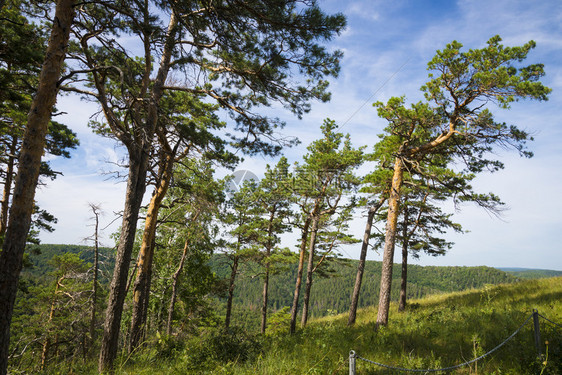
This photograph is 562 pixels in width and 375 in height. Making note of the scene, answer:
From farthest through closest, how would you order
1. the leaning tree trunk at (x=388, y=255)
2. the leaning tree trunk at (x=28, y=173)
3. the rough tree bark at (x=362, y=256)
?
the rough tree bark at (x=362, y=256) → the leaning tree trunk at (x=388, y=255) → the leaning tree trunk at (x=28, y=173)

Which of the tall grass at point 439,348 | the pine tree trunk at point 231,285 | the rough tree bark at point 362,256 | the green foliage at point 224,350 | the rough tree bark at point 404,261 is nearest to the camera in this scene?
the tall grass at point 439,348

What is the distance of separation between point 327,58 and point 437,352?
776 centimetres

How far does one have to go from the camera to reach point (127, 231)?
644 centimetres

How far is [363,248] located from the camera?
51.1 ft

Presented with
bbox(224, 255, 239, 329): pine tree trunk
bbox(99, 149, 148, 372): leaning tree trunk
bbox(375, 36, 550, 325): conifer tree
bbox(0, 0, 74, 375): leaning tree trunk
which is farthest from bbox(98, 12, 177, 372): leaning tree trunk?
bbox(224, 255, 239, 329): pine tree trunk

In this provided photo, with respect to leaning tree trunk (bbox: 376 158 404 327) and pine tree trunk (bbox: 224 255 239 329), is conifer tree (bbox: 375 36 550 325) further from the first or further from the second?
pine tree trunk (bbox: 224 255 239 329)

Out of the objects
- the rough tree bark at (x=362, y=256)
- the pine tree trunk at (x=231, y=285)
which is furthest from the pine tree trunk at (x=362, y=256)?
the pine tree trunk at (x=231, y=285)

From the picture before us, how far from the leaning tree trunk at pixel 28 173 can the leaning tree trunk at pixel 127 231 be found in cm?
170

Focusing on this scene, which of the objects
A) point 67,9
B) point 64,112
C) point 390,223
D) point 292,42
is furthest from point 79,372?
point 390,223

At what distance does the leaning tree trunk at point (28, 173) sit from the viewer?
4.06 m

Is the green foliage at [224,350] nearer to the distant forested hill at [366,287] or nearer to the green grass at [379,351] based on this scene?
the green grass at [379,351]

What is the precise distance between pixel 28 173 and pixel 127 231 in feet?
7.84

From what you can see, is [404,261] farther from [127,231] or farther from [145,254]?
[127,231]

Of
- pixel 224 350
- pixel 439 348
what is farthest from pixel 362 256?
pixel 224 350
